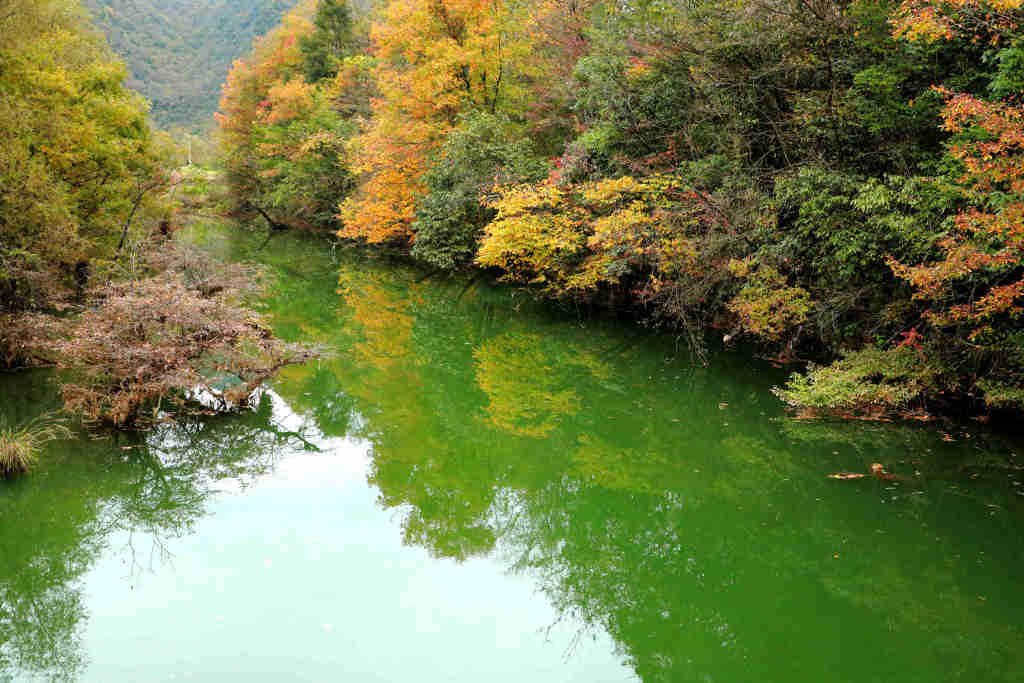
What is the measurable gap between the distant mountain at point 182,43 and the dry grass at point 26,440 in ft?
219

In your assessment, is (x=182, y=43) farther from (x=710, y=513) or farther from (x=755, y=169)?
(x=710, y=513)

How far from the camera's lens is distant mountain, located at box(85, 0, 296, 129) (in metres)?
71.6

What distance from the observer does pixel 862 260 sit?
9297mm

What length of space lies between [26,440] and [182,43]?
92.5m

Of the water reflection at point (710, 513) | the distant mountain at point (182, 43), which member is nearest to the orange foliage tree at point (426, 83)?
the water reflection at point (710, 513)

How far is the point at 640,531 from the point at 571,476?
1537 millimetres

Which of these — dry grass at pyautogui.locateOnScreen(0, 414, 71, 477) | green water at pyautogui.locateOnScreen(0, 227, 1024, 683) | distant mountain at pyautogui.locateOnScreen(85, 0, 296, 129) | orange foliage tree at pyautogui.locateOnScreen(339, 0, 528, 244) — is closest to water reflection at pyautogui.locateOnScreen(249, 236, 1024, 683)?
green water at pyautogui.locateOnScreen(0, 227, 1024, 683)

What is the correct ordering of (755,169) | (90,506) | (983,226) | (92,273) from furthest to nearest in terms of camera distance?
1. (92,273)
2. (755,169)
3. (90,506)
4. (983,226)

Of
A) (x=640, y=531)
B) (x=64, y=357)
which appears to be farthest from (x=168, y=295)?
(x=640, y=531)

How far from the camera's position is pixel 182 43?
83.4 meters

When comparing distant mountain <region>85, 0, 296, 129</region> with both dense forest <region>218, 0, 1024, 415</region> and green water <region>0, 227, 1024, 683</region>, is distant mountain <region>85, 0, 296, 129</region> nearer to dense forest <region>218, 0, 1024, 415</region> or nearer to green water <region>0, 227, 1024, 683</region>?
dense forest <region>218, 0, 1024, 415</region>

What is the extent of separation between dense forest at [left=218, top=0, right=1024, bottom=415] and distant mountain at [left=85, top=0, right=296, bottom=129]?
190 ft

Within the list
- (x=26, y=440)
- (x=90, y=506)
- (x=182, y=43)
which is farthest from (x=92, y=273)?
(x=182, y=43)

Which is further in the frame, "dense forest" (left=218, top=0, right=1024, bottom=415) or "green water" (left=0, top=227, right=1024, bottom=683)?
"dense forest" (left=218, top=0, right=1024, bottom=415)
